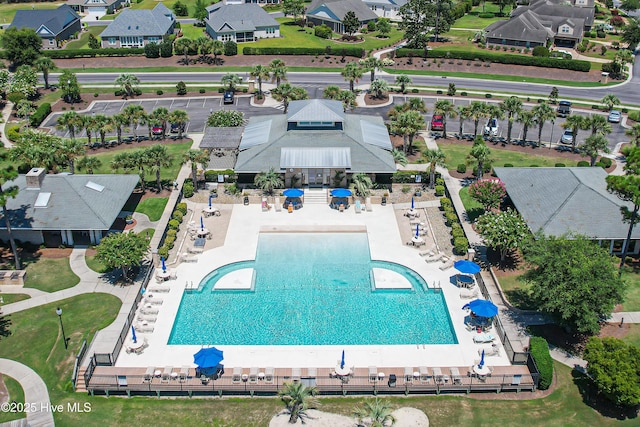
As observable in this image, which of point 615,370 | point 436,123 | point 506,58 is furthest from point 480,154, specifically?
point 506,58

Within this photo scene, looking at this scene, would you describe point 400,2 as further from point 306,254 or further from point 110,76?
point 306,254

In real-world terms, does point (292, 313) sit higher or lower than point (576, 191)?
lower

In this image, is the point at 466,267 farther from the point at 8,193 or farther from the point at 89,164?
the point at 89,164

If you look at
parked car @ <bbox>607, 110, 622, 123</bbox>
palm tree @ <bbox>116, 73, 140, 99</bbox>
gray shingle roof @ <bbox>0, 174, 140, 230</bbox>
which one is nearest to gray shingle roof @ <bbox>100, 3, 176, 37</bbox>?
palm tree @ <bbox>116, 73, 140, 99</bbox>

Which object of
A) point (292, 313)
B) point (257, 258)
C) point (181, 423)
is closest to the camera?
point (181, 423)

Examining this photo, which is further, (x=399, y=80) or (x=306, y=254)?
(x=399, y=80)

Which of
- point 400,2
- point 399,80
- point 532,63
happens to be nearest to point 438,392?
point 399,80
